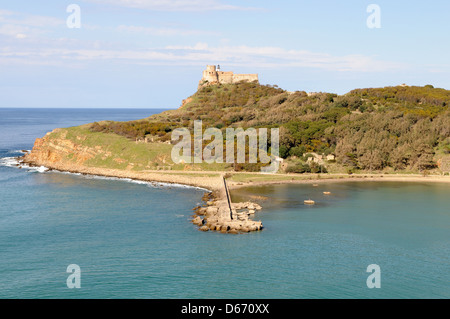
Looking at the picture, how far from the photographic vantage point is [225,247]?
3725 centimetres

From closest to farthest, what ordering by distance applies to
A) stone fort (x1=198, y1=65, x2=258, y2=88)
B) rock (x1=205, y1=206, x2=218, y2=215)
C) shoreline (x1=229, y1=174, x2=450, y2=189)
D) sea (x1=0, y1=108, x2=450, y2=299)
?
sea (x1=0, y1=108, x2=450, y2=299) < rock (x1=205, y1=206, x2=218, y2=215) < shoreline (x1=229, y1=174, x2=450, y2=189) < stone fort (x1=198, y1=65, x2=258, y2=88)

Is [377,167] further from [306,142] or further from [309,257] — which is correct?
[309,257]

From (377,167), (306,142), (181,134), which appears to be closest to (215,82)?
(181,134)

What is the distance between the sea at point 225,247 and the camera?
29078mm

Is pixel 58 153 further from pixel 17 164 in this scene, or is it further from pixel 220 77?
pixel 220 77

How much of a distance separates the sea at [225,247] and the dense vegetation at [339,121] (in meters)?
17.3

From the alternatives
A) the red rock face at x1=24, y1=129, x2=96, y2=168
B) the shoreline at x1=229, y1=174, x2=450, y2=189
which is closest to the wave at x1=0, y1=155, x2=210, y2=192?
the red rock face at x1=24, y1=129, x2=96, y2=168

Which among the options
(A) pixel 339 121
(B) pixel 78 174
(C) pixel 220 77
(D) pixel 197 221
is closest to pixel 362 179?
(A) pixel 339 121

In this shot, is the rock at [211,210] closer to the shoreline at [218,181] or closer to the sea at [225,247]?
the shoreline at [218,181]

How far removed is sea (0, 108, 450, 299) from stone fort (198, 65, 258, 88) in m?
81.2

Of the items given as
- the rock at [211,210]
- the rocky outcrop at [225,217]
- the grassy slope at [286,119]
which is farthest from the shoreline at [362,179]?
the rock at [211,210]

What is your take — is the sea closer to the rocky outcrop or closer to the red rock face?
the rocky outcrop

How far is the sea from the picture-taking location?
29078mm
